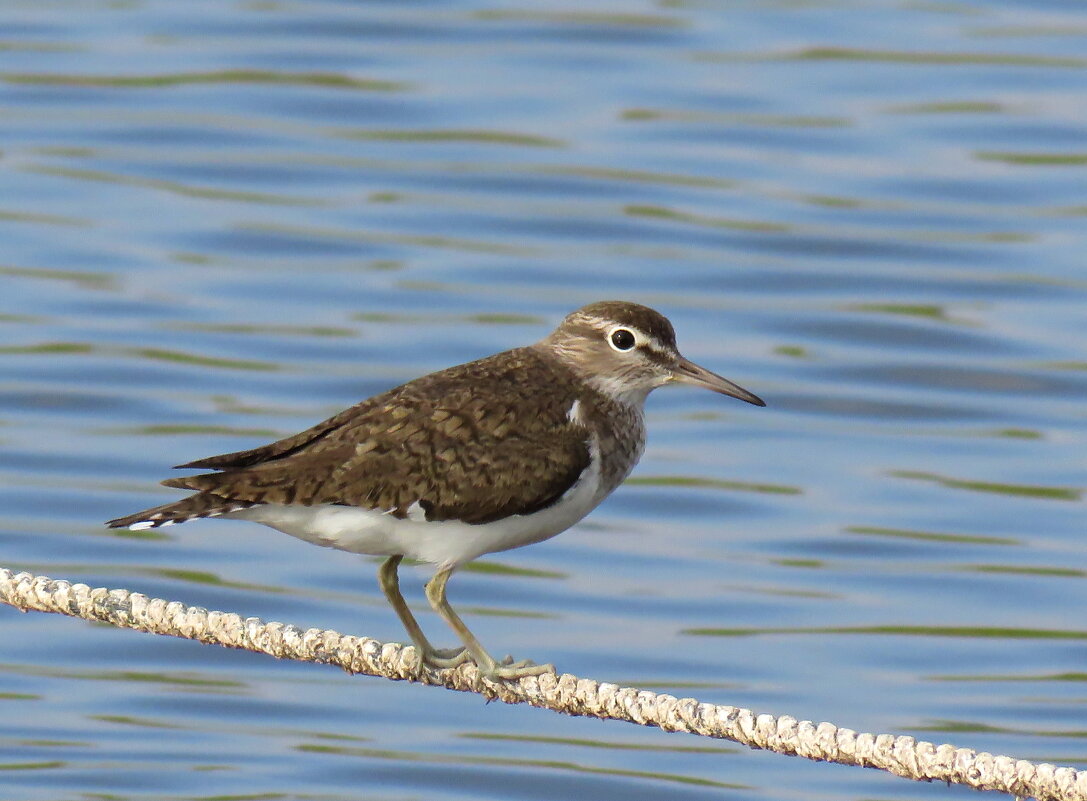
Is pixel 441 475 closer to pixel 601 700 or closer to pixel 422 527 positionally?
pixel 422 527

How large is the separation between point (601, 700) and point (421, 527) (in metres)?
1.53

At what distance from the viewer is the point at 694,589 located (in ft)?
67.9

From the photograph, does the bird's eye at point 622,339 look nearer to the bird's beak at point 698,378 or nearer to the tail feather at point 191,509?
the bird's beak at point 698,378

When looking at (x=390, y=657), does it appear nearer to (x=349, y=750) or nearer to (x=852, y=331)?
(x=349, y=750)

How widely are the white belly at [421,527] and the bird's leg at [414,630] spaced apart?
410 millimetres

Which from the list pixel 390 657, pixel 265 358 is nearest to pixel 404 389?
pixel 390 657

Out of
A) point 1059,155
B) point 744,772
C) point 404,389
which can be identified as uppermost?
point 404,389

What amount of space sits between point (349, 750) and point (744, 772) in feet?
9.95

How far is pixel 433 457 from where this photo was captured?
35.0ft

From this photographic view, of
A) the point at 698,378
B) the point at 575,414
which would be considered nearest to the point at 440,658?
the point at 575,414

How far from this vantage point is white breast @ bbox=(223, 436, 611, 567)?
10500 mm

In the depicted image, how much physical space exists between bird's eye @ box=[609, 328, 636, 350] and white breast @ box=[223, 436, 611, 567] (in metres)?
0.77

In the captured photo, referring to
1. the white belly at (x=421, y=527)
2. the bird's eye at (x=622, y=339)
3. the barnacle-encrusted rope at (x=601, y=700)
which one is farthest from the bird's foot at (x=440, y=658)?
the bird's eye at (x=622, y=339)

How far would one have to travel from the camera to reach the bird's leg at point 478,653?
1051 cm
